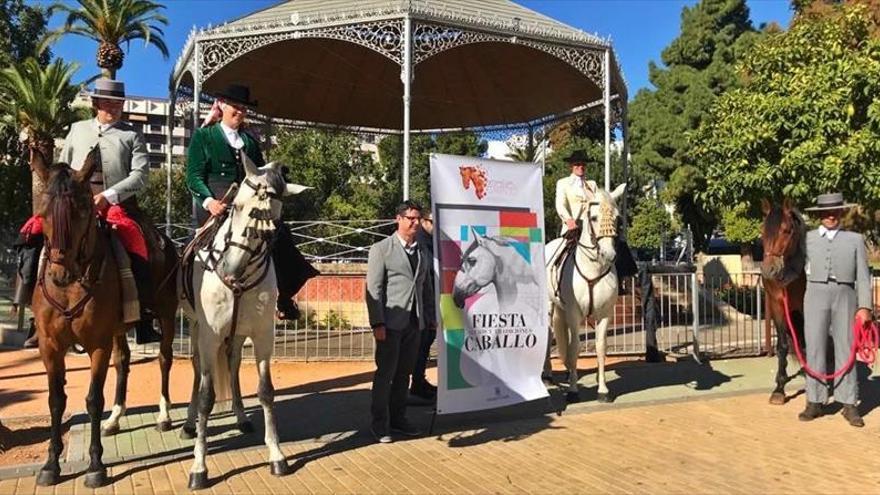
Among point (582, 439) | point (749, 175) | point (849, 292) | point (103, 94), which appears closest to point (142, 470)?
point (103, 94)

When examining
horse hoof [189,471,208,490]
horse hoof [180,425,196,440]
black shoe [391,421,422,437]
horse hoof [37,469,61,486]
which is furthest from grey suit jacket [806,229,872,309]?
horse hoof [37,469,61,486]

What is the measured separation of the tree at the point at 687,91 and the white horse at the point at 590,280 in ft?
76.5

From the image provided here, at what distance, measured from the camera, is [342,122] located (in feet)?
81.0

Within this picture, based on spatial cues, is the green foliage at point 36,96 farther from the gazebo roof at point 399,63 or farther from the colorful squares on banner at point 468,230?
the colorful squares on banner at point 468,230

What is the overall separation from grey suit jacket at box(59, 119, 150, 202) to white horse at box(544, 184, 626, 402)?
15.0 ft

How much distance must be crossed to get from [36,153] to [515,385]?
194 inches

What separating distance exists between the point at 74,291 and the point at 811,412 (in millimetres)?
7447

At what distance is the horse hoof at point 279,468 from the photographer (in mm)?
5539

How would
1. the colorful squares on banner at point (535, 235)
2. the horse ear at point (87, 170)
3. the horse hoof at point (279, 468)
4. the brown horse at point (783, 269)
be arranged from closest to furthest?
the horse ear at point (87, 170), the horse hoof at point (279, 468), the colorful squares on banner at point (535, 235), the brown horse at point (783, 269)

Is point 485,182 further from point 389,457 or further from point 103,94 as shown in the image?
point 103,94

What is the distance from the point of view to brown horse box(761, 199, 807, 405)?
777cm

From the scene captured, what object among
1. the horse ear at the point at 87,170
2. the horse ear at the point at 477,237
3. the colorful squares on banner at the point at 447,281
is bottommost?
the colorful squares on banner at the point at 447,281

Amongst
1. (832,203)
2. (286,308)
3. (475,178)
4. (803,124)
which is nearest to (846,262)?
(832,203)

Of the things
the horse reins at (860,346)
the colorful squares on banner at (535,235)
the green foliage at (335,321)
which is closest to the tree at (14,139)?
the green foliage at (335,321)
